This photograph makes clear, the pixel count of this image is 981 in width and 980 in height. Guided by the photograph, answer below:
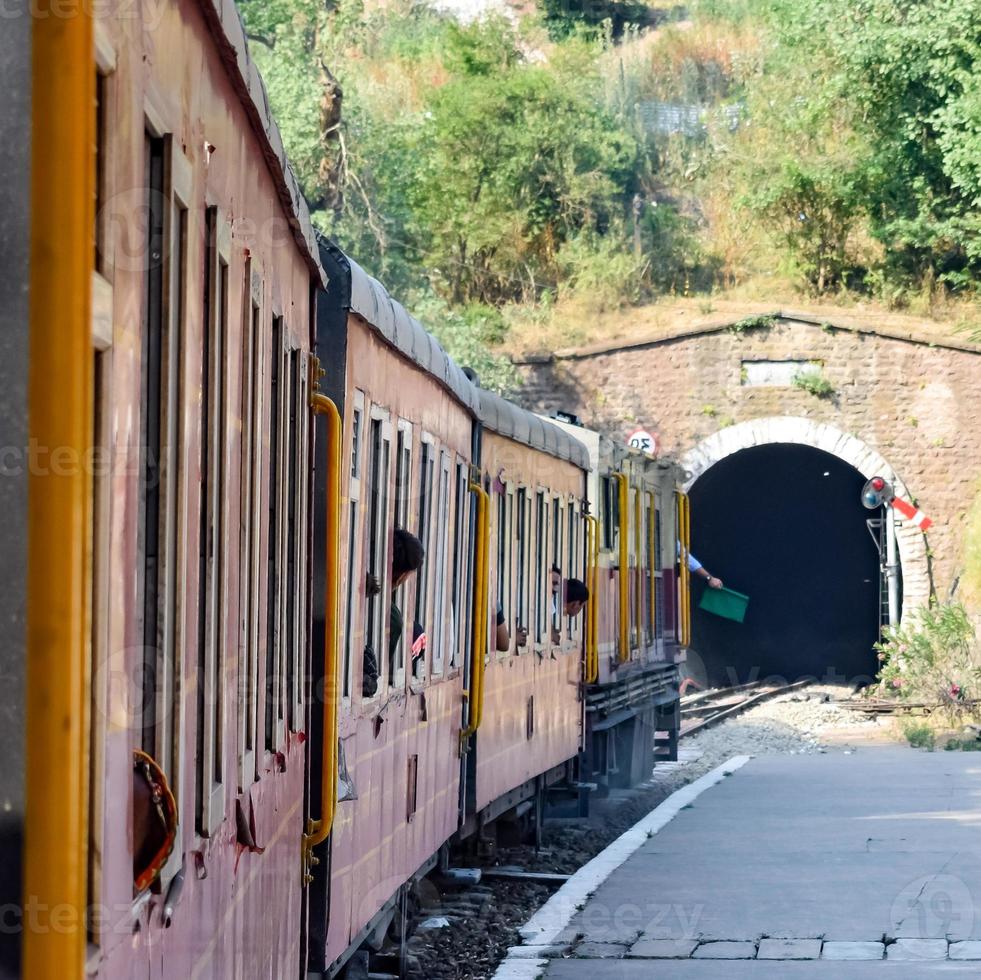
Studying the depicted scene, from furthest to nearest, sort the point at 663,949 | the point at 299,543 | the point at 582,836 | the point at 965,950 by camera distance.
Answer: the point at 582,836 → the point at 663,949 → the point at 965,950 → the point at 299,543

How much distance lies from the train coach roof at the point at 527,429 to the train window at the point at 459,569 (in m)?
0.90

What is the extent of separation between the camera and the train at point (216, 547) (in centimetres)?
193

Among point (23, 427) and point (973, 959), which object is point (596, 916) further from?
point (23, 427)

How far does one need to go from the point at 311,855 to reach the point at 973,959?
13.1 ft

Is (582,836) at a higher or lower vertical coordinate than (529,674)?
lower

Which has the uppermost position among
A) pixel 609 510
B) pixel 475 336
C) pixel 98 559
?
pixel 475 336

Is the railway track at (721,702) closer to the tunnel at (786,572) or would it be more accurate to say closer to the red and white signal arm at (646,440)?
the tunnel at (786,572)

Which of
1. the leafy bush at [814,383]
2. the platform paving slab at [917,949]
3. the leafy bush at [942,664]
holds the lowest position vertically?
the platform paving slab at [917,949]

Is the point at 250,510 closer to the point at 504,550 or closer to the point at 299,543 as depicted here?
the point at 299,543

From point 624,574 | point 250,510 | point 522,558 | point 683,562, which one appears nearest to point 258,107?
point 250,510

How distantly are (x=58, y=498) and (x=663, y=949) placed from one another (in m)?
7.53

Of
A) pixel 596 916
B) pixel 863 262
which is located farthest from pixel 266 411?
pixel 863 262

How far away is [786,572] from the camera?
4112 centimetres

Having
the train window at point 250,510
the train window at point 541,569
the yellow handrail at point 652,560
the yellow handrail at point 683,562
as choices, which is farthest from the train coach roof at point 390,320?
the yellow handrail at point 683,562
